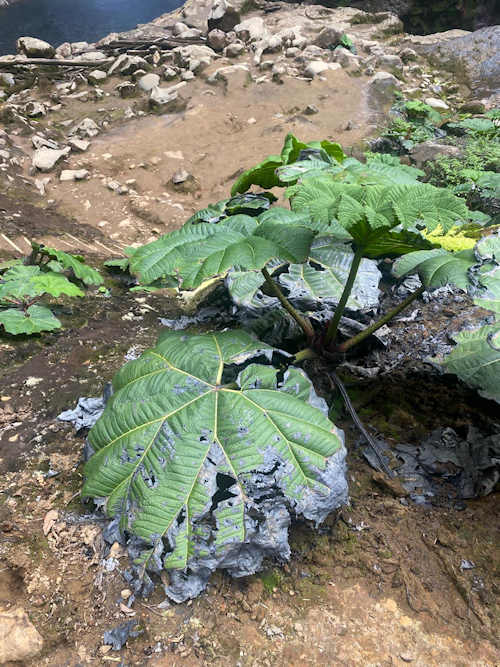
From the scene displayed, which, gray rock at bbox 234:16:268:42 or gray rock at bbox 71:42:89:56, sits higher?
gray rock at bbox 234:16:268:42

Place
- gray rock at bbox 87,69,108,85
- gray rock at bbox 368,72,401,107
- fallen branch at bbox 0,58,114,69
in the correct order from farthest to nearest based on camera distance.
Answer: fallen branch at bbox 0,58,114,69, gray rock at bbox 87,69,108,85, gray rock at bbox 368,72,401,107

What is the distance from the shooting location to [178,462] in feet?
4.73

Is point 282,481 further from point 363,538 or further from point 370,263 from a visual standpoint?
point 370,263

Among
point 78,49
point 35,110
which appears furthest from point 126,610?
point 78,49

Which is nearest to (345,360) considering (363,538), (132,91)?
(363,538)

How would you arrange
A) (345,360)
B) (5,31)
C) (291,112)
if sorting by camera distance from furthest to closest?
1. (5,31)
2. (291,112)
3. (345,360)

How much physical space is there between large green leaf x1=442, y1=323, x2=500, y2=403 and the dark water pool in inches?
726

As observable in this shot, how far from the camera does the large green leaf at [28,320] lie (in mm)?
2475

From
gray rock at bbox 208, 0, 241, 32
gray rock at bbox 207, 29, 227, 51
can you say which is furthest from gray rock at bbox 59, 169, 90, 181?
gray rock at bbox 208, 0, 241, 32

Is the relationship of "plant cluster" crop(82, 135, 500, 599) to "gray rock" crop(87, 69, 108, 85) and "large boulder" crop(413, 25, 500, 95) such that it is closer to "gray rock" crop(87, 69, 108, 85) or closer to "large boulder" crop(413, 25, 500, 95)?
"large boulder" crop(413, 25, 500, 95)

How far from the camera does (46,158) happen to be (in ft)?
20.4

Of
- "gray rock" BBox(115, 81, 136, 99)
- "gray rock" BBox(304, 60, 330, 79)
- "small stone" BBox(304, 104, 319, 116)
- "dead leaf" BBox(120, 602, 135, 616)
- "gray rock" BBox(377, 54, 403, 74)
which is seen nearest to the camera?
"dead leaf" BBox(120, 602, 135, 616)

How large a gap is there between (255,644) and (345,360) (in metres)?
1.24

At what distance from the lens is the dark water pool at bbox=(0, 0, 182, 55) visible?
17422mm
